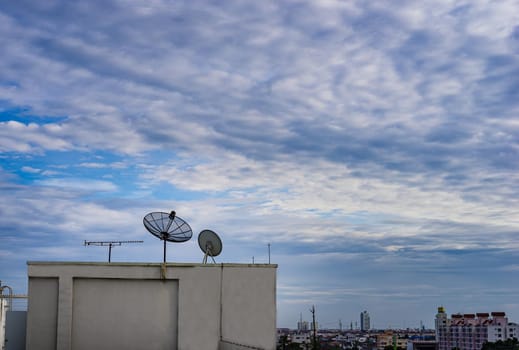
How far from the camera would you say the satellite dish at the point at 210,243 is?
21.8 meters

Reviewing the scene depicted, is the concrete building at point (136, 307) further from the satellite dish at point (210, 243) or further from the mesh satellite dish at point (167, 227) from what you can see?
the satellite dish at point (210, 243)

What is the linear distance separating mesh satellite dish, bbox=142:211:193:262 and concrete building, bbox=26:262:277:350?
7.74 feet

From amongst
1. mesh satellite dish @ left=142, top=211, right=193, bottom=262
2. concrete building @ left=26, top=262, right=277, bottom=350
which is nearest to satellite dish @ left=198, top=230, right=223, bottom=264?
mesh satellite dish @ left=142, top=211, right=193, bottom=262

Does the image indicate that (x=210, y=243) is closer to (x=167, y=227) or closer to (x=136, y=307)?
(x=167, y=227)

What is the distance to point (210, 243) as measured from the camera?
2195 cm

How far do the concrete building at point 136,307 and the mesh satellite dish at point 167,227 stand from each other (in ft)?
7.74

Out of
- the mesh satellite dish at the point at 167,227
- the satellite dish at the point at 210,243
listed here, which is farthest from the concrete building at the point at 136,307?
the satellite dish at the point at 210,243

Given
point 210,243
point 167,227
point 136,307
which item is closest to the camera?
point 136,307

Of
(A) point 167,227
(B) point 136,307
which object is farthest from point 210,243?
(B) point 136,307

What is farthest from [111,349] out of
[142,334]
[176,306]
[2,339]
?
[2,339]

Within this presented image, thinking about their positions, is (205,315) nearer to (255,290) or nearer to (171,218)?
(255,290)

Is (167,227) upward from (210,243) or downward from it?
upward

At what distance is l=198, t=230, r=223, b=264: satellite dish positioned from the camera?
71.6 ft

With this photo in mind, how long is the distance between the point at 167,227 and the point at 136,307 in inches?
133
